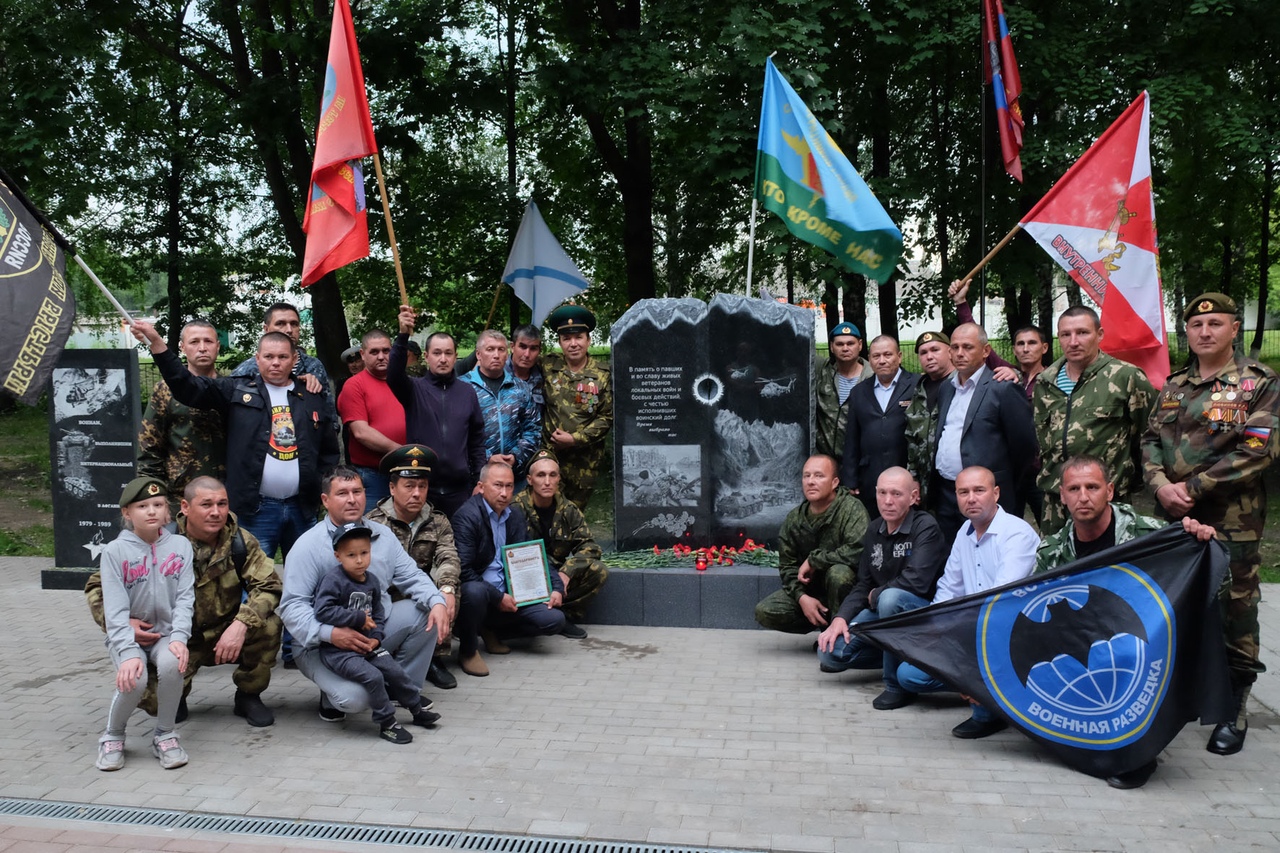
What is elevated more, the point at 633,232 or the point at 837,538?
the point at 633,232

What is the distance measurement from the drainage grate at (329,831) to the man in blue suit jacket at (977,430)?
3282 mm

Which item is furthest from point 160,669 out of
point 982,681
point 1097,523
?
point 1097,523

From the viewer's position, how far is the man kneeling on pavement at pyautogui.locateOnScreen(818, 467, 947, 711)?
18.7 ft

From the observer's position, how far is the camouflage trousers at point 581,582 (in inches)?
274

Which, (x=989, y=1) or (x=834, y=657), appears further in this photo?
(x=989, y=1)

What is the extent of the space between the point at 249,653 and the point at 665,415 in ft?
11.9

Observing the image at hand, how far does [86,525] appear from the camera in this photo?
335 inches

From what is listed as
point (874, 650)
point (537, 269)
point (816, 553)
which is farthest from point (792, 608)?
point (537, 269)

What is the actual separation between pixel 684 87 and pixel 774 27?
4.16ft

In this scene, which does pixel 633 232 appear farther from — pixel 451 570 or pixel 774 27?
pixel 451 570

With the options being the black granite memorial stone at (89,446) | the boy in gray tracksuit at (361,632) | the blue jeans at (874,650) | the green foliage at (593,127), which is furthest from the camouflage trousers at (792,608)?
the black granite memorial stone at (89,446)

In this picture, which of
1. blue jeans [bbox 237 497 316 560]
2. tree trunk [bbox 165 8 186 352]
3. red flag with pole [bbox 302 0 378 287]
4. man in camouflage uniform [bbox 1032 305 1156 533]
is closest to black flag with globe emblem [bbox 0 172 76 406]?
blue jeans [bbox 237 497 316 560]

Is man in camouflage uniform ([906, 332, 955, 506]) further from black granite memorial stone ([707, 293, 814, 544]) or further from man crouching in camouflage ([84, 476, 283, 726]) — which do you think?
man crouching in camouflage ([84, 476, 283, 726])

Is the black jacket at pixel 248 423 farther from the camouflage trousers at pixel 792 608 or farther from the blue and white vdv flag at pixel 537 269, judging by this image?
the blue and white vdv flag at pixel 537 269
